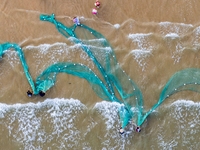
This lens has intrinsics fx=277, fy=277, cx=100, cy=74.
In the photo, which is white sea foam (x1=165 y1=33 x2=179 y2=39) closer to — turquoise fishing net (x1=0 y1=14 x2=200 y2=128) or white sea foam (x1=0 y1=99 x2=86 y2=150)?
turquoise fishing net (x1=0 y1=14 x2=200 y2=128)

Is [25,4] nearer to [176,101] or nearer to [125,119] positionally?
[125,119]

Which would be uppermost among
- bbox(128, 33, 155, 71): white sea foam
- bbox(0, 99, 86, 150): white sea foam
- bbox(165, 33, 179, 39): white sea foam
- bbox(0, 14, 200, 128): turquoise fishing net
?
bbox(165, 33, 179, 39): white sea foam

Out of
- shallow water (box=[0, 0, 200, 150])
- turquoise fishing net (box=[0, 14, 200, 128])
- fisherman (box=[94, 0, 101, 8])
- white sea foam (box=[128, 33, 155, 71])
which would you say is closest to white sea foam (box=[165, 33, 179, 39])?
shallow water (box=[0, 0, 200, 150])

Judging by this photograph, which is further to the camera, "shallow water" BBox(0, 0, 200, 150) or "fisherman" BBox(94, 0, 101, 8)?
"fisherman" BBox(94, 0, 101, 8)

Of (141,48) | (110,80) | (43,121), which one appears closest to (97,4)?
(141,48)

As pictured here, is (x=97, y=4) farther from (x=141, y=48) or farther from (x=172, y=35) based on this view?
(x=172, y=35)

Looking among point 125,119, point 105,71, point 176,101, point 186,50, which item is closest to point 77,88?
point 105,71
